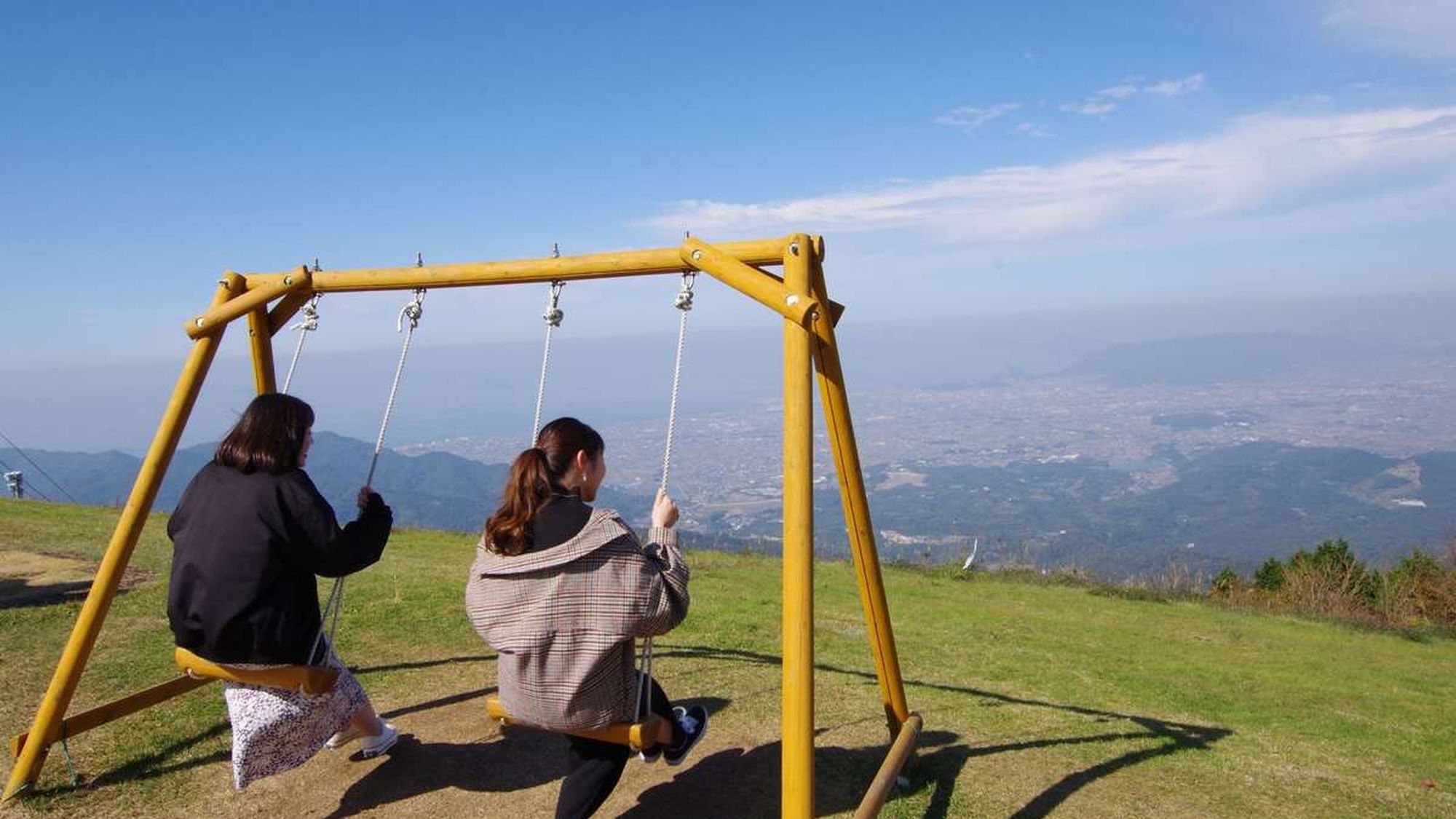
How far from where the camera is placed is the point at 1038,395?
197375 millimetres

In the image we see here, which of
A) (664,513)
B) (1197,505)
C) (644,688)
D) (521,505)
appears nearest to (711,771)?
(644,688)

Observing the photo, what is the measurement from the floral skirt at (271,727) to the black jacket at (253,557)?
210 mm

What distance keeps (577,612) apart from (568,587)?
0.09 metres

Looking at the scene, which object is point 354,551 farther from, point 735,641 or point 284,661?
point 735,641

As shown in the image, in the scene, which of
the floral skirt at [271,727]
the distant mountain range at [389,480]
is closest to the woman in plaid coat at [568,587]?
the floral skirt at [271,727]

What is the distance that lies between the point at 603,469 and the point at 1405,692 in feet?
23.8

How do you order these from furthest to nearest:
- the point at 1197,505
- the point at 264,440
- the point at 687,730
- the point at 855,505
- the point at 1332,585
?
the point at 1197,505, the point at 1332,585, the point at 855,505, the point at 687,730, the point at 264,440

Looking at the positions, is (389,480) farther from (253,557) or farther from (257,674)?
(253,557)

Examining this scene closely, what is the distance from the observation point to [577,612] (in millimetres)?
3148

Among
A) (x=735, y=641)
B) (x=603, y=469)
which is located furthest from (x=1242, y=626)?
(x=603, y=469)

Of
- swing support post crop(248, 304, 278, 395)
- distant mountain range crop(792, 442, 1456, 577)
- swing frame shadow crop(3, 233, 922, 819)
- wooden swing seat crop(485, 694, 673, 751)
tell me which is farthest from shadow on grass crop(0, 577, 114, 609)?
distant mountain range crop(792, 442, 1456, 577)

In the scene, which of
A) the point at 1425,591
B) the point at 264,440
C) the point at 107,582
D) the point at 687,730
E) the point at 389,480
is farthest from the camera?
the point at 389,480

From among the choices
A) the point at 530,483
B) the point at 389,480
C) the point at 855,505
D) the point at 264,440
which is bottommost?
the point at 389,480

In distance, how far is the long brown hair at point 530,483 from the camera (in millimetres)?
3191
